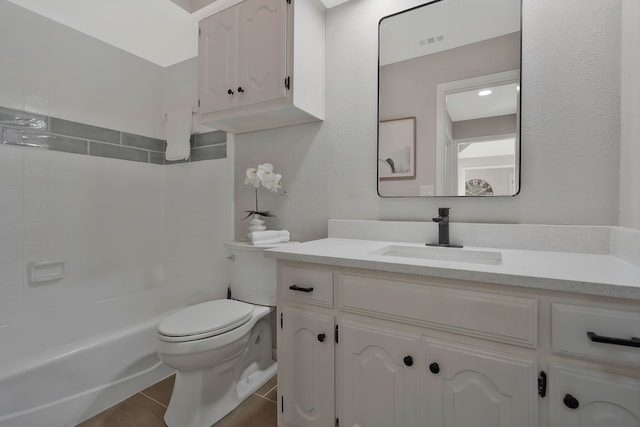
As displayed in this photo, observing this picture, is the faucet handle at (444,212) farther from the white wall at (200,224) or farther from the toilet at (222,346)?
the white wall at (200,224)

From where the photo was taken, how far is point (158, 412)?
1.44 meters

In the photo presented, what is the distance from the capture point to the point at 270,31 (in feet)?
4.84

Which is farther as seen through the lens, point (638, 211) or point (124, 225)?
point (124, 225)

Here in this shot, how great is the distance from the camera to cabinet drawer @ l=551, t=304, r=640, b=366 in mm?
663

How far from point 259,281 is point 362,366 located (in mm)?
831

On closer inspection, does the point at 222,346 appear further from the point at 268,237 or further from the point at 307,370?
the point at 268,237

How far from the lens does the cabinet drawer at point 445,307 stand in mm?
770

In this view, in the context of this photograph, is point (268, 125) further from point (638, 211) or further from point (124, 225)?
point (638, 211)

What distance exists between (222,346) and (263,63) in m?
1.45

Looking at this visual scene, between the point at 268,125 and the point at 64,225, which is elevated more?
the point at 268,125

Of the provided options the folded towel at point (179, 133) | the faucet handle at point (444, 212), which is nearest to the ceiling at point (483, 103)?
the faucet handle at point (444, 212)

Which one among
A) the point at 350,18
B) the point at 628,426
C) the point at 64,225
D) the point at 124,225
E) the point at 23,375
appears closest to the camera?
the point at 628,426

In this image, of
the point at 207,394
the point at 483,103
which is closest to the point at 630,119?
the point at 483,103

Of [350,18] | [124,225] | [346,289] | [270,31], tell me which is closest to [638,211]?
[346,289]
